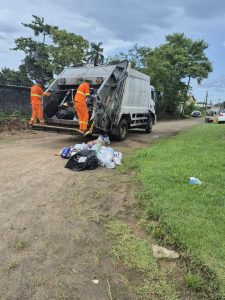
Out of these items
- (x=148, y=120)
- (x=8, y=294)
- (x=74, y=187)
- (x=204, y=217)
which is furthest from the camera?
(x=148, y=120)

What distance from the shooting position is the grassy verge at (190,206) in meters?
3.63

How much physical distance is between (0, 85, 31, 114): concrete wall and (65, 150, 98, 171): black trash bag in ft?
30.5

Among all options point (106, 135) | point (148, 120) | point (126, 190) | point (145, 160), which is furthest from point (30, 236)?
point (148, 120)

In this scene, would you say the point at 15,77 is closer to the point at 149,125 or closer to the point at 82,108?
the point at 149,125

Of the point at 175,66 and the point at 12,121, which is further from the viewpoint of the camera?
the point at 175,66

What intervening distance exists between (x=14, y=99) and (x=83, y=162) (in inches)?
398

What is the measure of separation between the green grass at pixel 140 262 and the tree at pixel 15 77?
44.0 m

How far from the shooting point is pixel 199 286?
3314 mm

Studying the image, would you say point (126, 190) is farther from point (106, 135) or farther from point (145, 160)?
point (106, 135)

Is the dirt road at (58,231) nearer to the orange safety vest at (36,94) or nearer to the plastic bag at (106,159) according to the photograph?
the plastic bag at (106,159)

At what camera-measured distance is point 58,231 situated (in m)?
4.39

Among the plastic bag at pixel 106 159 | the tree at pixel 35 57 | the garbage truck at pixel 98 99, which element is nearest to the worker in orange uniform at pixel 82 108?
the garbage truck at pixel 98 99

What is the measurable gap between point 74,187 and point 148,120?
407 inches

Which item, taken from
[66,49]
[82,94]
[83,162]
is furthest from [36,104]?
[66,49]
